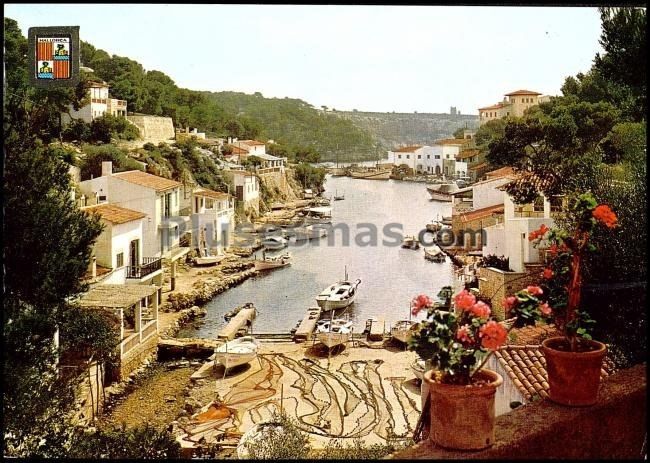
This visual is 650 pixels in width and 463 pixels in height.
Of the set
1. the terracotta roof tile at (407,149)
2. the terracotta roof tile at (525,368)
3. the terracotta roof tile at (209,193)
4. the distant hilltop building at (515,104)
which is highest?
the distant hilltop building at (515,104)

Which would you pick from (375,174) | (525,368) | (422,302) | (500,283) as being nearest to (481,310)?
(422,302)

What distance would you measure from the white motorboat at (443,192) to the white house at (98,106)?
409 centimetres

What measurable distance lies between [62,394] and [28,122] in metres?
1.50

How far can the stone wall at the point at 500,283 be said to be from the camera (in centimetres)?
489

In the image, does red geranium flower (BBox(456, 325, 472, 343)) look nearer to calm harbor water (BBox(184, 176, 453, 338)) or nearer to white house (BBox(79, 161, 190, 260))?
calm harbor water (BBox(184, 176, 453, 338))

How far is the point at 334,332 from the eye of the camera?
8.07m

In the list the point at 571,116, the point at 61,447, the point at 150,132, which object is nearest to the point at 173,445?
the point at 61,447

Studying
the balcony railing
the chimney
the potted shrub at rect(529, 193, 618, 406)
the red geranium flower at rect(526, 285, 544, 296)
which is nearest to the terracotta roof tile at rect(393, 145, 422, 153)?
the balcony railing

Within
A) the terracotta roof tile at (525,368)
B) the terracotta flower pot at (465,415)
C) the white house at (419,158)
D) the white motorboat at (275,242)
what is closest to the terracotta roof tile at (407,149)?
the white house at (419,158)

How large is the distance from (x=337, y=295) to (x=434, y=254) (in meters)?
1.37

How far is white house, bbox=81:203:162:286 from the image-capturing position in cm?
661

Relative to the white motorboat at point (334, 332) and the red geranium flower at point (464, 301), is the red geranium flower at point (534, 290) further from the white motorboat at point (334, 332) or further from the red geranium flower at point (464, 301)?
the white motorboat at point (334, 332)

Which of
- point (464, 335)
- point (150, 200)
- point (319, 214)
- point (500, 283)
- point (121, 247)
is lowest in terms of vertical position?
point (500, 283)

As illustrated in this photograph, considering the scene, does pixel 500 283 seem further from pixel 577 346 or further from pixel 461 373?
pixel 461 373
